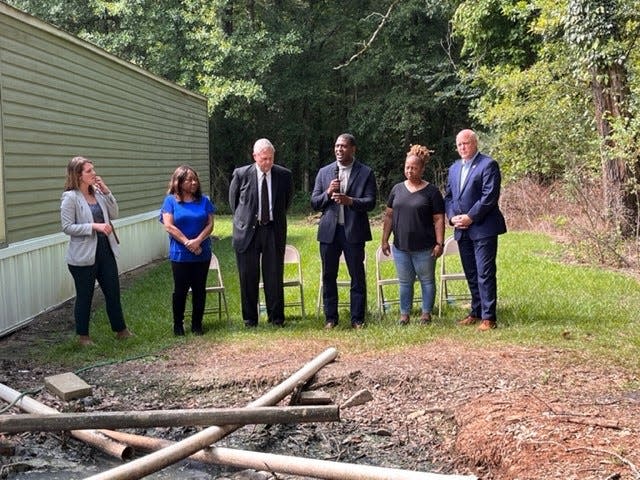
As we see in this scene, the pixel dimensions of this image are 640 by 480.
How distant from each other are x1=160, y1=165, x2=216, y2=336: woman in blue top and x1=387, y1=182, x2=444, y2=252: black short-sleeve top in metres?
1.84

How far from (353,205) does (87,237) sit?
2.48 metres

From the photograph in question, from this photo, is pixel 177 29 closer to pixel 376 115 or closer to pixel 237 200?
pixel 376 115

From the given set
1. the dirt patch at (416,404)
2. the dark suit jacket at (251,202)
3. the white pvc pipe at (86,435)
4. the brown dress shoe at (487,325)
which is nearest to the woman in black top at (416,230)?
the brown dress shoe at (487,325)

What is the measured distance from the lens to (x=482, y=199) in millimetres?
6637

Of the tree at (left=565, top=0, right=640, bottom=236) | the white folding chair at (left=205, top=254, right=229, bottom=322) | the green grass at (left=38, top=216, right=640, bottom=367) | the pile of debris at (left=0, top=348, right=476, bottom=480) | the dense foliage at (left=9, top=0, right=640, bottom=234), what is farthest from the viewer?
the dense foliage at (left=9, top=0, right=640, bottom=234)

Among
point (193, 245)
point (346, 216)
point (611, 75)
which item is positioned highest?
point (611, 75)

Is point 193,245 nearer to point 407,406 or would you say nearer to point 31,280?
point 31,280

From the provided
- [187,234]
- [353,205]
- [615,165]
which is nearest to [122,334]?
[187,234]

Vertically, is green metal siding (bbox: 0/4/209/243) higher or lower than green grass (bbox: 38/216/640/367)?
higher

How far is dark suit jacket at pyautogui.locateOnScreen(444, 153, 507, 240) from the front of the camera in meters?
6.63

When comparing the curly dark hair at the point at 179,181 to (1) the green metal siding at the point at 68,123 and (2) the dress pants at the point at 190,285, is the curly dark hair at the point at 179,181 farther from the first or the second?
(1) the green metal siding at the point at 68,123

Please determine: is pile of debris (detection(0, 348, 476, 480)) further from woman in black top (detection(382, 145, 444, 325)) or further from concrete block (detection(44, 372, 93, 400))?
woman in black top (detection(382, 145, 444, 325))

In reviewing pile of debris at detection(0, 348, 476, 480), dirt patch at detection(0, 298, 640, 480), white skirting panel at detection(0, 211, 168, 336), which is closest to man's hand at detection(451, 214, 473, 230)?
dirt patch at detection(0, 298, 640, 480)

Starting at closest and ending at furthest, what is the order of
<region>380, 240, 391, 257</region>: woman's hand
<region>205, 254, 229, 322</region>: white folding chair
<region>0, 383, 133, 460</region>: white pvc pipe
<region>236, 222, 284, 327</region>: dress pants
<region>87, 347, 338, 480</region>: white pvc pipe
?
<region>87, 347, 338, 480</region>: white pvc pipe → <region>0, 383, 133, 460</region>: white pvc pipe → <region>236, 222, 284, 327</region>: dress pants → <region>380, 240, 391, 257</region>: woman's hand → <region>205, 254, 229, 322</region>: white folding chair
